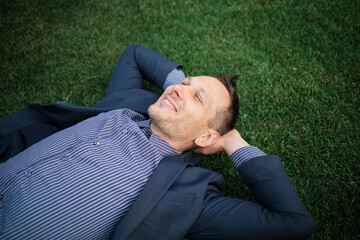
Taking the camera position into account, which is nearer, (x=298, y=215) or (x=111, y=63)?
(x=298, y=215)

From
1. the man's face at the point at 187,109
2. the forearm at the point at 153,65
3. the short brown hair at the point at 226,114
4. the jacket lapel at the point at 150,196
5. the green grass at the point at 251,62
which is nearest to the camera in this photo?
the jacket lapel at the point at 150,196

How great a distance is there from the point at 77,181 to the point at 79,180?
19 mm

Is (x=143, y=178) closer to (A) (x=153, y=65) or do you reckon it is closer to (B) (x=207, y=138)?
(B) (x=207, y=138)

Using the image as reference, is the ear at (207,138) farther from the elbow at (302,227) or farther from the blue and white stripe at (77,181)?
the elbow at (302,227)

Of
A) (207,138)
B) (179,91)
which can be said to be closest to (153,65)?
(179,91)

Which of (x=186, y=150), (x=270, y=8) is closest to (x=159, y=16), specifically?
(x=270, y=8)

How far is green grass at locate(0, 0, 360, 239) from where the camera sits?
3.12m

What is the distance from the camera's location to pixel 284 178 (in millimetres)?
2439

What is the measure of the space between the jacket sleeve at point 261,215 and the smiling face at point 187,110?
0.65m

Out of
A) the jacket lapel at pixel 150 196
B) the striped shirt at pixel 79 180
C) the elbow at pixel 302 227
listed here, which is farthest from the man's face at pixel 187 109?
the elbow at pixel 302 227

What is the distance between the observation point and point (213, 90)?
8.75 feet

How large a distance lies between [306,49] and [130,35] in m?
3.31

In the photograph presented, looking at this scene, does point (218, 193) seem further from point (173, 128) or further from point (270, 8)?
point (270, 8)

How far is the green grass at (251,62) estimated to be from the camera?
3119mm
